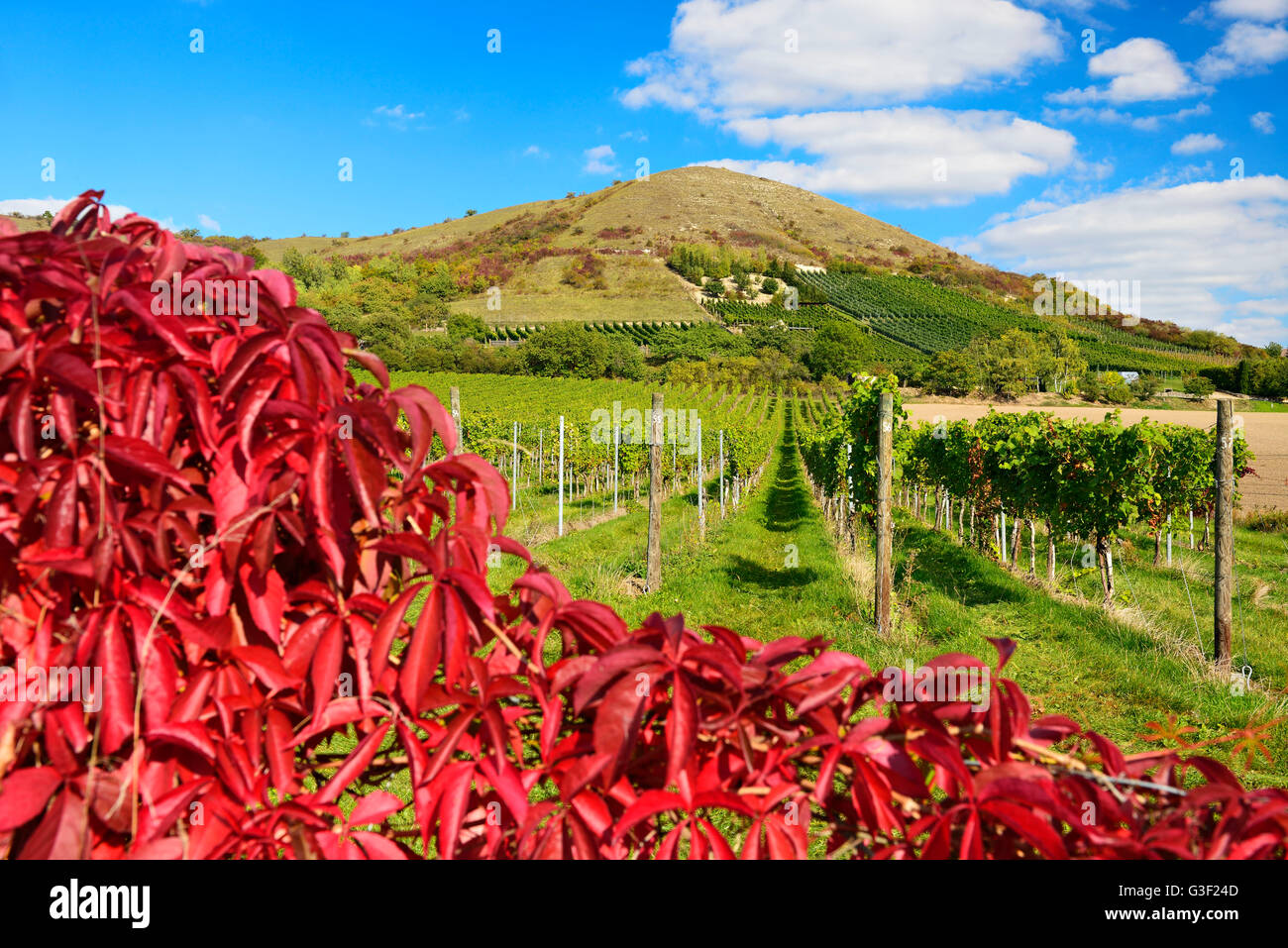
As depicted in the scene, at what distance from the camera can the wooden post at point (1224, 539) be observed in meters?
6.04

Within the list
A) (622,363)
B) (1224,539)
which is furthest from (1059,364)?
(1224,539)

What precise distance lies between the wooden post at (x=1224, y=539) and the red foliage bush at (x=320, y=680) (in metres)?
6.56

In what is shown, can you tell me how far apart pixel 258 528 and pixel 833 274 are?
11824 centimetres

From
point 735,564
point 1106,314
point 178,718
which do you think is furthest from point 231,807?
point 1106,314

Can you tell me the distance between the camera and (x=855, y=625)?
7.17m

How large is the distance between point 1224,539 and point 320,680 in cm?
742

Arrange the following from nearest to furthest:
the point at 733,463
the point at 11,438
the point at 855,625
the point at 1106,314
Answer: the point at 11,438 → the point at 855,625 → the point at 733,463 → the point at 1106,314

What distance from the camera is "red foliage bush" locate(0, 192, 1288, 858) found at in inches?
32.6

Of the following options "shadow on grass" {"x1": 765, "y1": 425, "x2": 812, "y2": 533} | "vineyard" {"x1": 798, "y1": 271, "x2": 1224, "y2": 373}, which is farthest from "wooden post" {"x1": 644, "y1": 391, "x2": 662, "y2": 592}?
"vineyard" {"x1": 798, "y1": 271, "x2": 1224, "y2": 373}

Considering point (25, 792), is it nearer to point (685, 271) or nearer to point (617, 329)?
point (617, 329)

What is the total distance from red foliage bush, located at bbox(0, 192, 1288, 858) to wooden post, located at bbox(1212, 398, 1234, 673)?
656 centimetres

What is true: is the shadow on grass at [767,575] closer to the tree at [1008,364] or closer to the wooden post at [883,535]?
the wooden post at [883,535]
